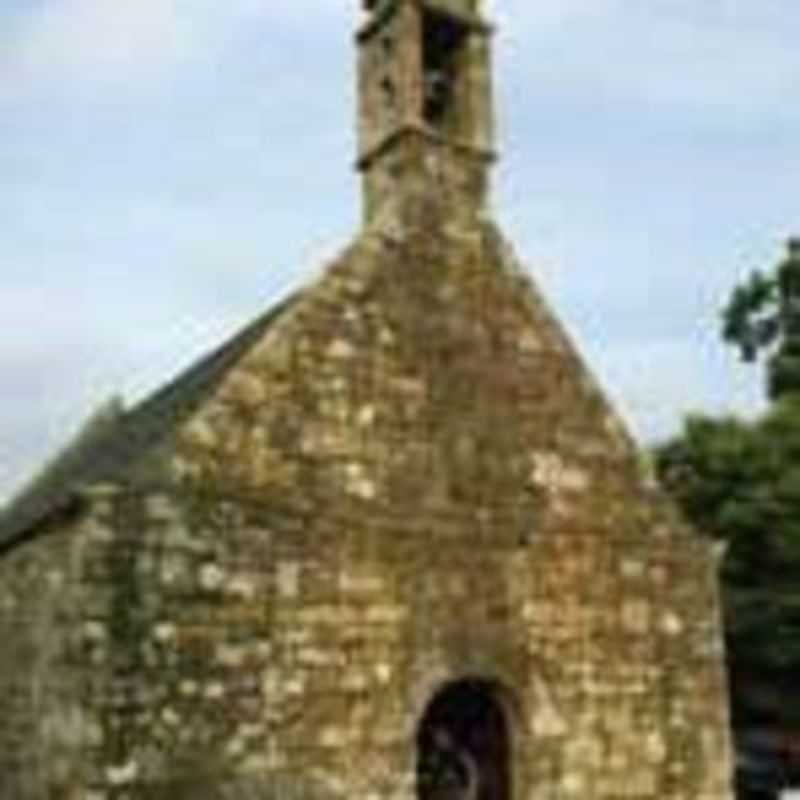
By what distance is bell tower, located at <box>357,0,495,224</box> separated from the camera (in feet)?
55.7

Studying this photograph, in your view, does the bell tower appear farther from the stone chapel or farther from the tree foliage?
the tree foliage

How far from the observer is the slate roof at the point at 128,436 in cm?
1512

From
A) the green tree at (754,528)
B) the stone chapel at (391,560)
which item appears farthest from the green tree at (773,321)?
the stone chapel at (391,560)

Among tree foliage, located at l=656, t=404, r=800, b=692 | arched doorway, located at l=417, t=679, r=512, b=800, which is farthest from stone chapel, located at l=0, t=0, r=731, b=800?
tree foliage, located at l=656, t=404, r=800, b=692

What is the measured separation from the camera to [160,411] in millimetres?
17578

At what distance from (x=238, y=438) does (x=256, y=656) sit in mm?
1824

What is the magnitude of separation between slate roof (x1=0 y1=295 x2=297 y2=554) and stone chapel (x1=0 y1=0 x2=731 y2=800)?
108 millimetres

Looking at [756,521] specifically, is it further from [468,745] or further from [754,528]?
[468,745]

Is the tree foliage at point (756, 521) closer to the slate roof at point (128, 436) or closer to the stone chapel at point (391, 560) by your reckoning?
the stone chapel at point (391, 560)

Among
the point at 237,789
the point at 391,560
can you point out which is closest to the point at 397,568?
the point at 391,560

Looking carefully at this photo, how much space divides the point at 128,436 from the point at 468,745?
195 inches

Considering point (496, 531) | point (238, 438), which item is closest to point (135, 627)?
point (238, 438)

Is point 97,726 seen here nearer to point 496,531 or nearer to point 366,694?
point 366,694

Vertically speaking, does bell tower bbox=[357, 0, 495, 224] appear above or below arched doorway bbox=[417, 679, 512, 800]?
above
